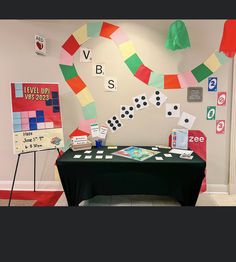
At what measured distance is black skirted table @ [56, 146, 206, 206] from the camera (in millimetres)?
2355

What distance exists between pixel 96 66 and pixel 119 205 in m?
1.86

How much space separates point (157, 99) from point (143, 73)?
0.40 m

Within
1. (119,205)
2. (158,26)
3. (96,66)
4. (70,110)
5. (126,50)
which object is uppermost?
(158,26)

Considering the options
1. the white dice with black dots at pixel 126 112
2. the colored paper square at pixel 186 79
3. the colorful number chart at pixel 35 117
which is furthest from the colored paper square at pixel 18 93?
the colored paper square at pixel 186 79

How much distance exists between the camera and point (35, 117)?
260 centimetres

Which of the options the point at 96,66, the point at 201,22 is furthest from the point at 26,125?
the point at 201,22

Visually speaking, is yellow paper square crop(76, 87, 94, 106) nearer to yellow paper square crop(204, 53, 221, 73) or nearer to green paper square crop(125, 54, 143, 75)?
green paper square crop(125, 54, 143, 75)

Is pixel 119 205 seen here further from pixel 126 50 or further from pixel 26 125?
pixel 126 50

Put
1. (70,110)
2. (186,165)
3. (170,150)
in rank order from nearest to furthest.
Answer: (186,165) → (170,150) → (70,110)

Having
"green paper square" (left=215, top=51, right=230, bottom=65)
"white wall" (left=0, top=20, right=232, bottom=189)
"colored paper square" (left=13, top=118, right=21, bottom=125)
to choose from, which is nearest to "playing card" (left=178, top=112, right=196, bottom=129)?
"white wall" (left=0, top=20, right=232, bottom=189)

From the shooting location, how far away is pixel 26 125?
255 centimetres

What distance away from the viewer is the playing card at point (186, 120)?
2926 mm

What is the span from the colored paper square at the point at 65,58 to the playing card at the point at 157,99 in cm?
121

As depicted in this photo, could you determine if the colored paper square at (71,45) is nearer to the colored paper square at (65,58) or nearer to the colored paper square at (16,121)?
the colored paper square at (65,58)
